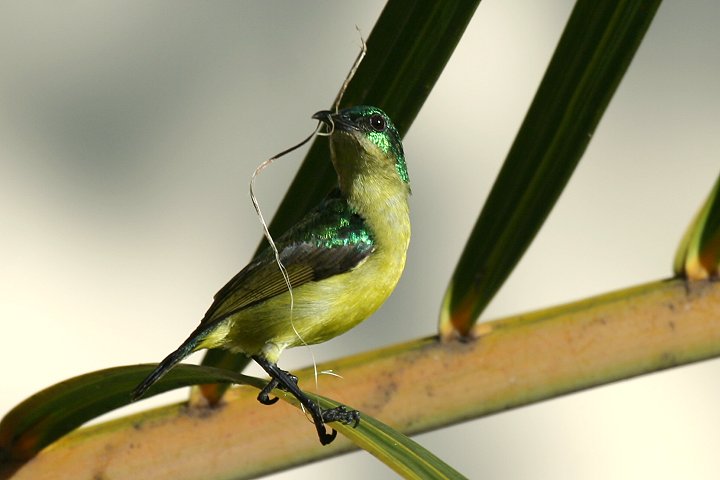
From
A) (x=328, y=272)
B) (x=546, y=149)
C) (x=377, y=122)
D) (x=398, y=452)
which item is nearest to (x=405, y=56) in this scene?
(x=377, y=122)

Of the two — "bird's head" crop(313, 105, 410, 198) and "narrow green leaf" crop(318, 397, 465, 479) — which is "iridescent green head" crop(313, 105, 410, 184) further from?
"narrow green leaf" crop(318, 397, 465, 479)

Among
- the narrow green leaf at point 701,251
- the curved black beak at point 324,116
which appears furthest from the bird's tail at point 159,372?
the narrow green leaf at point 701,251

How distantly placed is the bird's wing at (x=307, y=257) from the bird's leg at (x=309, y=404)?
10cm

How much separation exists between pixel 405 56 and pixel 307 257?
337 mm

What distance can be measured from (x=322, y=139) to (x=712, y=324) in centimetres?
62

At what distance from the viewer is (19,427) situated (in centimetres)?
129

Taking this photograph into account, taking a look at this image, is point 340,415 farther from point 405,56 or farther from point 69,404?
point 405,56

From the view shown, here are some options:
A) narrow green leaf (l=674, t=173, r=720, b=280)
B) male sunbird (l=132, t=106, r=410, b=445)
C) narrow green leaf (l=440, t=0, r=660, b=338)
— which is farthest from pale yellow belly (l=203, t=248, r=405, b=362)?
narrow green leaf (l=674, t=173, r=720, b=280)

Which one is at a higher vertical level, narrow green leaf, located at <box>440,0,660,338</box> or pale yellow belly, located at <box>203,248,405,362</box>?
narrow green leaf, located at <box>440,0,660,338</box>

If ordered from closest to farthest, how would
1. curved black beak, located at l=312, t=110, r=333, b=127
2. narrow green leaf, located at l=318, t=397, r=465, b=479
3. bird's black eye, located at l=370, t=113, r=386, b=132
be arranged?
narrow green leaf, located at l=318, t=397, r=465, b=479 → curved black beak, located at l=312, t=110, r=333, b=127 → bird's black eye, located at l=370, t=113, r=386, b=132

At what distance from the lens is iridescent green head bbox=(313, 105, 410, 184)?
1434 millimetres

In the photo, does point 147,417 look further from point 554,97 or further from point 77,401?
point 554,97

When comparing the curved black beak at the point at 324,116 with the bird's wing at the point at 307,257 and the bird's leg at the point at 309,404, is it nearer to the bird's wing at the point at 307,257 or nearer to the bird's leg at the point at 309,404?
the bird's wing at the point at 307,257

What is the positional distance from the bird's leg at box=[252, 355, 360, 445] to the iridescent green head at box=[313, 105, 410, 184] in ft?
1.01
